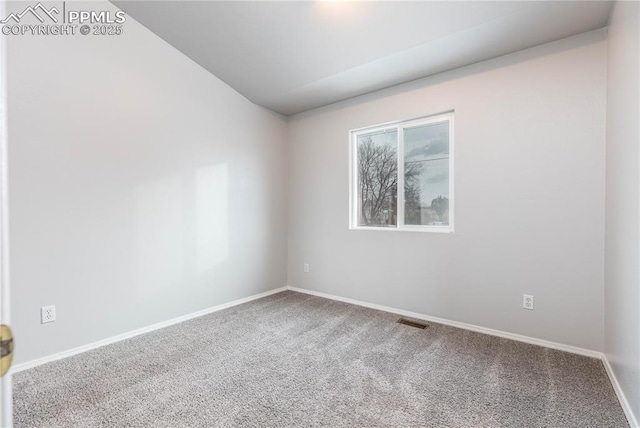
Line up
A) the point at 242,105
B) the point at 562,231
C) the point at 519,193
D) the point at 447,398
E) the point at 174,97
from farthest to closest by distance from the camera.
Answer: the point at 242,105 → the point at 174,97 → the point at 519,193 → the point at 562,231 → the point at 447,398

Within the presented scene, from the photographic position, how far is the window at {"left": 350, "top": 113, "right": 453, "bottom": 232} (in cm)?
304

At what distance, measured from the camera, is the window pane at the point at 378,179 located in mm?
3422

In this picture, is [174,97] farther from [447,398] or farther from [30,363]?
[447,398]

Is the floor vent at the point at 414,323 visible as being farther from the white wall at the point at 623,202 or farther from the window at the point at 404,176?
the white wall at the point at 623,202

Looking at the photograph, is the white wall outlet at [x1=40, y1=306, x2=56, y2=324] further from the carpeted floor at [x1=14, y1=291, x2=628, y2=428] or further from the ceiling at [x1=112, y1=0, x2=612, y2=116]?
the ceiling at [x1=112, y1=0, x2=612, y2=116]

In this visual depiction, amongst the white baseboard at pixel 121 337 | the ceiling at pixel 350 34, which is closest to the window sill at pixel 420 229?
the ceiling at pixel 350 34

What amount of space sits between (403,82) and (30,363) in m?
3.94

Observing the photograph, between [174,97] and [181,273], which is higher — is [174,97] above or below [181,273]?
above

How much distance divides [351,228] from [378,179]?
0.66m

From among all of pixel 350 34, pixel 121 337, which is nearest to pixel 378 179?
pixel 350 34

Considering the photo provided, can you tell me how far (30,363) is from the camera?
215cm

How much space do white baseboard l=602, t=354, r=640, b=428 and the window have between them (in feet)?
4.67

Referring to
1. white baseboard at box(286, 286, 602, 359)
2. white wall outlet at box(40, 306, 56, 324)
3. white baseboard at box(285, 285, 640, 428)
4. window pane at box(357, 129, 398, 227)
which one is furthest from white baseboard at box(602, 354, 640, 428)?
white wall outlet at box(40, 306, 56, 324)

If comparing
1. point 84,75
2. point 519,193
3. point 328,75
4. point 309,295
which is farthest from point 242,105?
point 519,193
